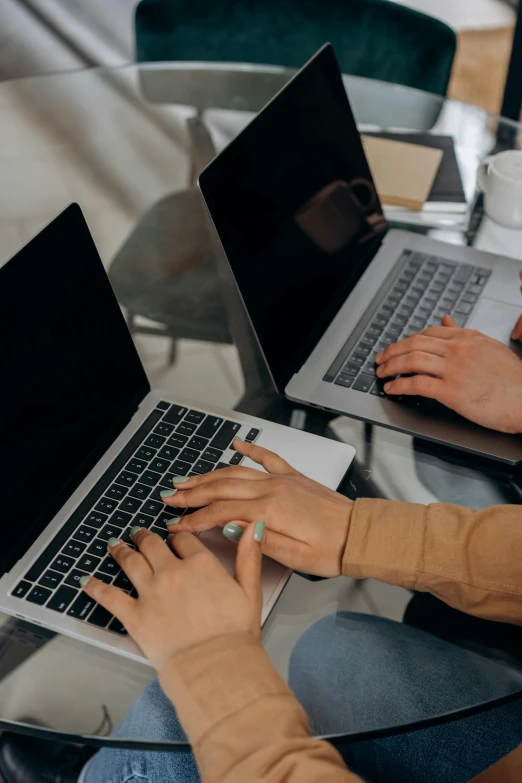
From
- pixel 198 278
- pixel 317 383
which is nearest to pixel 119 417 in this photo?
pixel 317 383

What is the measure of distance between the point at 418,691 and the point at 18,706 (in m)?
0.42

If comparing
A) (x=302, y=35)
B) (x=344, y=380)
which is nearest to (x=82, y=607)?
(x=344, y=380)

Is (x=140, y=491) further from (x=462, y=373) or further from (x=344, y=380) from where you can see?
(x=462, y=373)

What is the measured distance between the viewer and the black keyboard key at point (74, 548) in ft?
2.65

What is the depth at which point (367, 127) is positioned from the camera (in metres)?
1.46

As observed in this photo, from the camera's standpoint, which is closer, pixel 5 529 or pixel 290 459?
pixel 5 529

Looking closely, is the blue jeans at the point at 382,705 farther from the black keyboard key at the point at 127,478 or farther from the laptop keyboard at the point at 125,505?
the black keyboard key at the point at 127,478

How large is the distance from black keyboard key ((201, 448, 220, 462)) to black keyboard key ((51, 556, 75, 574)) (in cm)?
20

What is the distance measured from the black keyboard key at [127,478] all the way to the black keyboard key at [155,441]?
1.9 inches

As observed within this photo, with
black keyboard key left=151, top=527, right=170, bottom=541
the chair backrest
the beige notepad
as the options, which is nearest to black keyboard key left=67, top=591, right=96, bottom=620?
black keyboard key left=151, top=527, right=170, bottom=541

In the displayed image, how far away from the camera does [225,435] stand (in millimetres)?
930

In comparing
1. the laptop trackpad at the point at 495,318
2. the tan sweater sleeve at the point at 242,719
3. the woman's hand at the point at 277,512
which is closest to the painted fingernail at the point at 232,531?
the woman's hand at the point at 277,512

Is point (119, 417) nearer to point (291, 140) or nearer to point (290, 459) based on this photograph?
point (290, 459)

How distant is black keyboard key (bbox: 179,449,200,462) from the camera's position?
2.97ft
